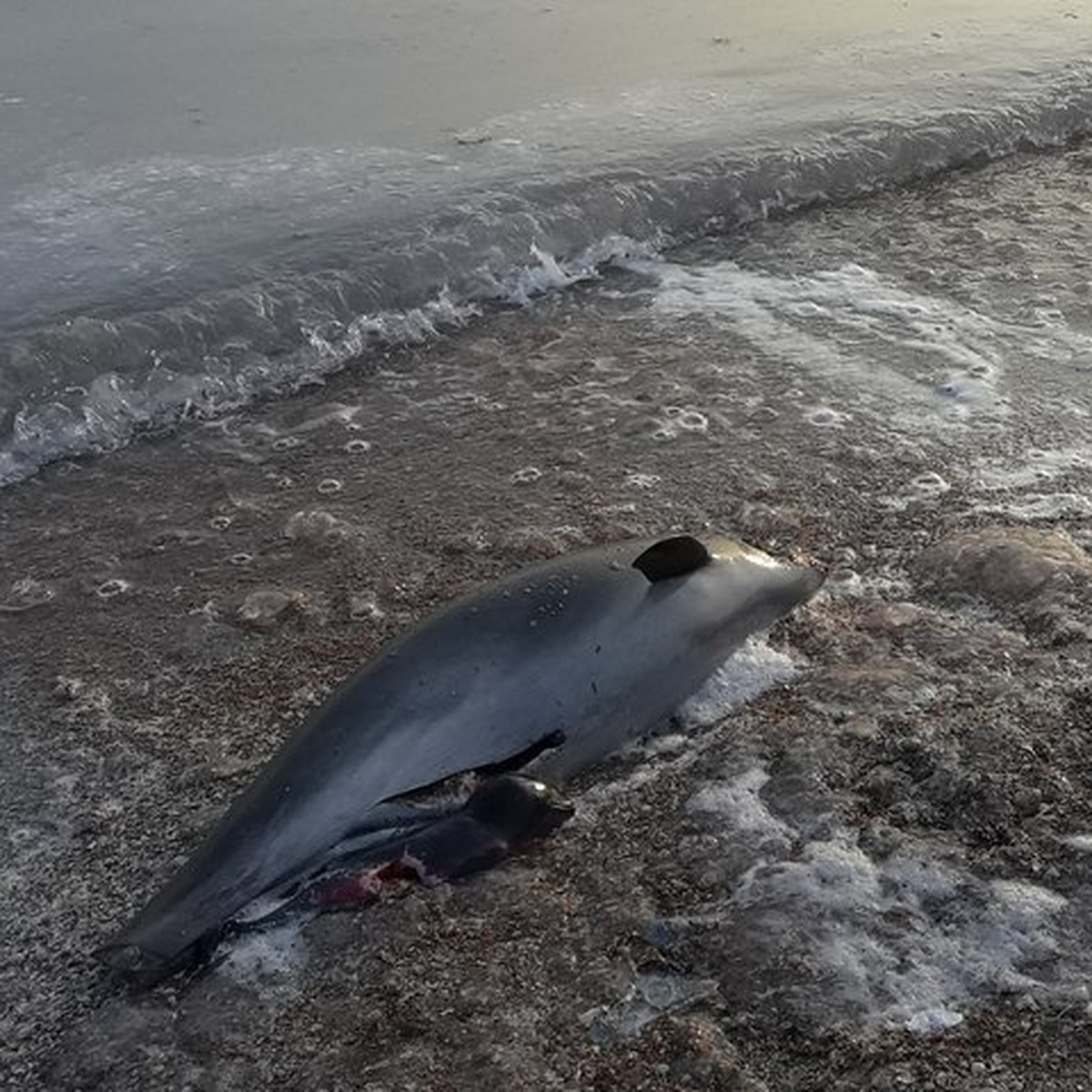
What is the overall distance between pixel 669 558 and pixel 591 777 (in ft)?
2.09

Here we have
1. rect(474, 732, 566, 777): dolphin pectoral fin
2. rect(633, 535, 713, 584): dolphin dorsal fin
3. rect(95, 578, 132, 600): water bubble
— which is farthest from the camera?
rect(95, 578, 132, 600): water bubble

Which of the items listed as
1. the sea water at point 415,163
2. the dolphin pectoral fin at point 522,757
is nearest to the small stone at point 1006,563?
the sea water at point 415,163

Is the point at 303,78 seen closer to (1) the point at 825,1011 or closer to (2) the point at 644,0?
(2) the point at 644,0

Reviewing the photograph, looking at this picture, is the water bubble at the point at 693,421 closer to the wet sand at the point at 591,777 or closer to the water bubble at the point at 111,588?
the wet sand at the point at 591,777

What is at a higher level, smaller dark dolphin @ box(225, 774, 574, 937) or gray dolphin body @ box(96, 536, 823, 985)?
gray dolphin body @ box(96, 536, 823, 985)

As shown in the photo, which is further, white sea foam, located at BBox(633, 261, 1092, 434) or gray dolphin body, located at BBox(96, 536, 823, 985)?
white sea foam, located at BBox(633, 261, 1092, 434)

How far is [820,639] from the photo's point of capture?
4.21m

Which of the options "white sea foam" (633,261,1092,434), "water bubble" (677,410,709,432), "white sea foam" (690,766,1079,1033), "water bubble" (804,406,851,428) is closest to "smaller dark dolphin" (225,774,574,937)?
"white sea foam" (690,766,1079,1033)

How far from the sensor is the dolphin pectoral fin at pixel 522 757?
3.53m

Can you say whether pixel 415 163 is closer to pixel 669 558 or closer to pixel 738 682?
pixel 669 558

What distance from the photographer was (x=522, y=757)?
11.8 feet

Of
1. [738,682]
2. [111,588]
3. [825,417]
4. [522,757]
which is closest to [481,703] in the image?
[522,757]

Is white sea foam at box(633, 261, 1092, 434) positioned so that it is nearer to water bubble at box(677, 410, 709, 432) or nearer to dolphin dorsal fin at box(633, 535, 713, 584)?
water bubble at box(677, 410, 709, 432)

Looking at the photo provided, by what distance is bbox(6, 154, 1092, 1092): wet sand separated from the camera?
9.59 feet
